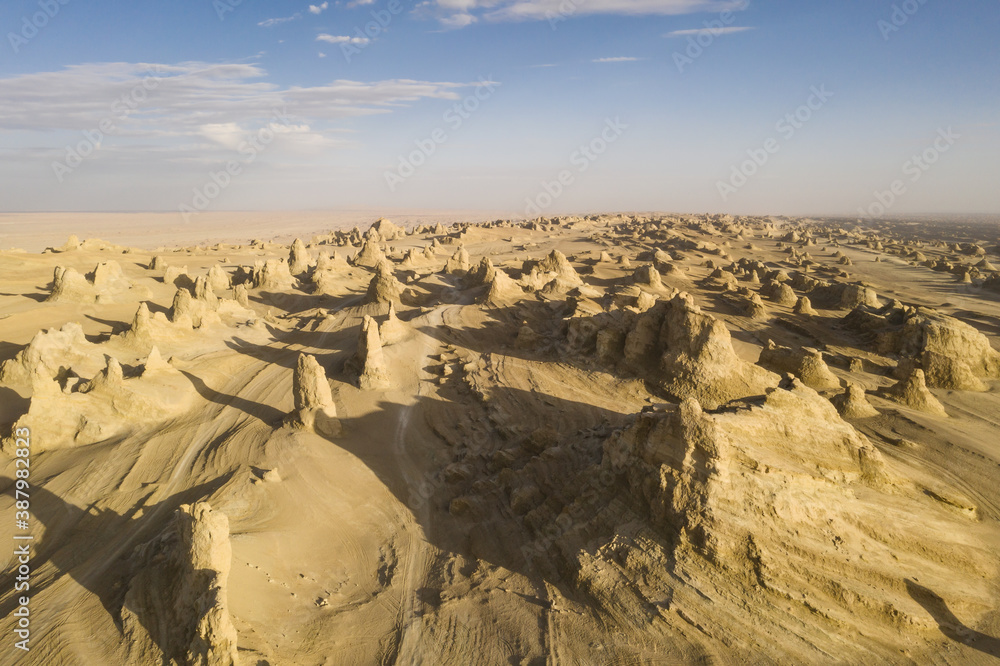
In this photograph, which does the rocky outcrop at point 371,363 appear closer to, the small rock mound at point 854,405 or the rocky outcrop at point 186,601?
→ the rocky outcrop at point 186,601

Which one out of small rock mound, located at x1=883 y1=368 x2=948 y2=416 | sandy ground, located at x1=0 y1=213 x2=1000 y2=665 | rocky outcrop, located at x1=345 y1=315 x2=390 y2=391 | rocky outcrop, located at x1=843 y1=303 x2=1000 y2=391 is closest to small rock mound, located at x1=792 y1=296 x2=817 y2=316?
sandy ground, located at x1=0 y1=213 x2=1000 y2=665

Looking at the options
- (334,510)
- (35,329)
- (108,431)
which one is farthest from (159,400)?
(35,329)

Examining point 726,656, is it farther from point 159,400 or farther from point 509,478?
point 159,400

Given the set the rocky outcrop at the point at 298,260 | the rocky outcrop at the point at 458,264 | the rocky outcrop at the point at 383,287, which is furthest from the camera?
the rocky outcrop at the point at 298,260

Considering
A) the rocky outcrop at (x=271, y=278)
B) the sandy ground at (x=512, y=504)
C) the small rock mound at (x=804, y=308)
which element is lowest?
the sandy ground at (x=512, y=504)

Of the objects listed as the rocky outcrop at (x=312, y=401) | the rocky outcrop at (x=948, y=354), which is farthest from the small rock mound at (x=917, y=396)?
the rocky outcrop at (x=312, y=401)

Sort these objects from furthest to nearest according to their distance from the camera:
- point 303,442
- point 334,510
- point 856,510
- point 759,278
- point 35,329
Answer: point 759,278
point 35,329
point 303,442
point 334,510
point 856,510

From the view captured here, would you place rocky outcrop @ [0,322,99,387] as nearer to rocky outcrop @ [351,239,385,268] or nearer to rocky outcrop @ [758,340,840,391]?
rocky outcrop @ [758,340,840,391]
